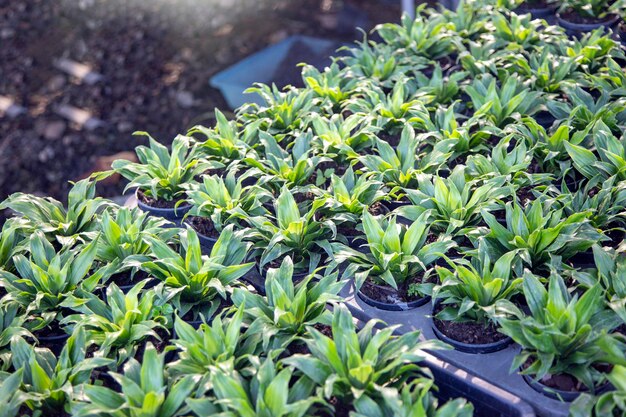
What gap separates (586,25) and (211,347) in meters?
2.87

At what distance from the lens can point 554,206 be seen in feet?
8.23

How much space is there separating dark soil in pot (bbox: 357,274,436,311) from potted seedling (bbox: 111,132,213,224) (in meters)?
0.91

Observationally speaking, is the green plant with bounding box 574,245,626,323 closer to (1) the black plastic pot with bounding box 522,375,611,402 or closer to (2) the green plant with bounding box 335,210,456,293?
(1) the black plastic pot with bounding box 522,375,611,402

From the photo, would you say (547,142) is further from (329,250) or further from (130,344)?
(130,344)

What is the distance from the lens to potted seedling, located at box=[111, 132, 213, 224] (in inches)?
116

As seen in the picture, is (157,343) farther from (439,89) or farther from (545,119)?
(545,119)

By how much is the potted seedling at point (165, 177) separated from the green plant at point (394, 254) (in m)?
0.84

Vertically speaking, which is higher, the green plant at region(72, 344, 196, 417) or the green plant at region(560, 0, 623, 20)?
the green plant at region(560, 0, 623, 20)

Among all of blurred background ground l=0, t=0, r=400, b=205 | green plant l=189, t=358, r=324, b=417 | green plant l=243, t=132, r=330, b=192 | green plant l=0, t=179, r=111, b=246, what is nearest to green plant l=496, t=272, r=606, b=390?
green plant l=189, t=358, r=324, b=417

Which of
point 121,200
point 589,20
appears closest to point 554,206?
point 589,20

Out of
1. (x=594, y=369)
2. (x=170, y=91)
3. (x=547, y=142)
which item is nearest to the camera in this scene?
(x=594, y=369)

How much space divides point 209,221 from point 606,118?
1.71 m

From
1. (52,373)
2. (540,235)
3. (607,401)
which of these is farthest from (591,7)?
(52,373)

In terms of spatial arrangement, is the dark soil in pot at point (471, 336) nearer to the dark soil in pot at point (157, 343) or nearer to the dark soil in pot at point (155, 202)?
the dark soil in pot at point (157, 343)
